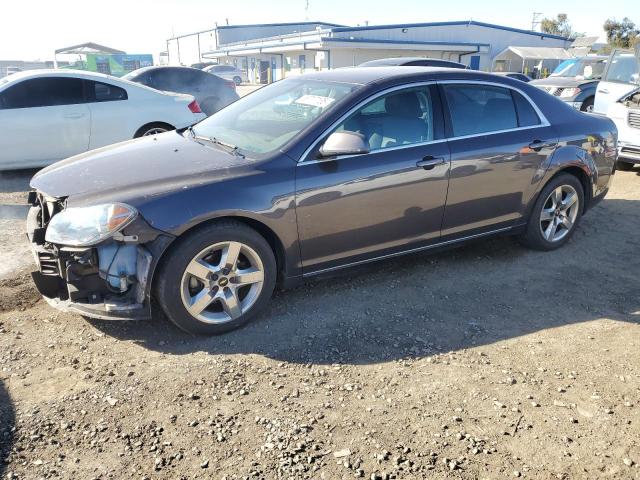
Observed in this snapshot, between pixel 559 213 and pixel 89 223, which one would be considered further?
pixel 559 213

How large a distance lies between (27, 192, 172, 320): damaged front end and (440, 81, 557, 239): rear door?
7.73 feet

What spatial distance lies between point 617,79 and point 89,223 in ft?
32.2

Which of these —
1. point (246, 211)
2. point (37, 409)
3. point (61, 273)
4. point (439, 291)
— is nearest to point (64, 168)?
point (61, 273)

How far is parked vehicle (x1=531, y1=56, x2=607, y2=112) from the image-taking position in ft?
43.1

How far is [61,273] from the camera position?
339 cm

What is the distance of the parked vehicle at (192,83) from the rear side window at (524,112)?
7845mm

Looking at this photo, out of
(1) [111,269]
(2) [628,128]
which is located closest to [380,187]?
(1) [111,269]

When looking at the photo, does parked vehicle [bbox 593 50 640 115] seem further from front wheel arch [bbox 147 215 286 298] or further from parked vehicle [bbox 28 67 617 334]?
front wheel arch [bbox 147 215 286 298]

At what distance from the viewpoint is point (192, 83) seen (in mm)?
11984

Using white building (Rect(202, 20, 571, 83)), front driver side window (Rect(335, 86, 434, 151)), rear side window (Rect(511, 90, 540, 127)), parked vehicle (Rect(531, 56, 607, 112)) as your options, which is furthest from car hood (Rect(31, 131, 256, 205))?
white building (Rect(202, 20, 571, 83))

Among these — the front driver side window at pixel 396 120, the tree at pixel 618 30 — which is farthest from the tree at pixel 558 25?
the front driver side window at pixel 396 120

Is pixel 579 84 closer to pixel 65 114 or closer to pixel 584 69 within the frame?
pixel 584 69

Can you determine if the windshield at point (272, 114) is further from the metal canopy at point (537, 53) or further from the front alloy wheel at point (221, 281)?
the metal canopy at point (537, 53)

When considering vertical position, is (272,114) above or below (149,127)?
above
